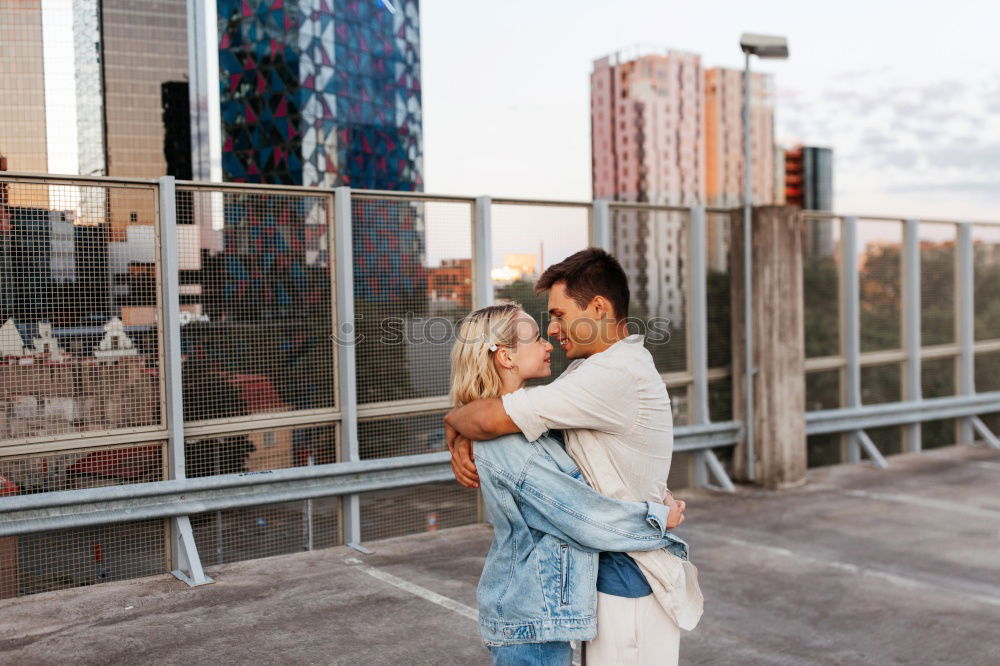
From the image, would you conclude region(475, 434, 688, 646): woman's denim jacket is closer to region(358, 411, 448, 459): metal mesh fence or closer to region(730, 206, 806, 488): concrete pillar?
region(358, 411, 448, 459): metal mesh fence

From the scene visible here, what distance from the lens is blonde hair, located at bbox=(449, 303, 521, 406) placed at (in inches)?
103

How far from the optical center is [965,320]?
41.6ft

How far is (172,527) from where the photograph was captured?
6.64 meters

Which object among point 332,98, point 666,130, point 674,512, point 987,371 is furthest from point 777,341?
point 666,130

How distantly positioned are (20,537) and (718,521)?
5582mm

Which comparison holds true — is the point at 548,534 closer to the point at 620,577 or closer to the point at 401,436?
the point at 620,577

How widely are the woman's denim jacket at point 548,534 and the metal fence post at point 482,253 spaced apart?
5468 millimetres

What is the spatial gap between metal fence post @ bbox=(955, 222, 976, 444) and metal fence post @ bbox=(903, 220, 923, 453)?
1.02 meters

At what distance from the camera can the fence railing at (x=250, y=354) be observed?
20.3 feet

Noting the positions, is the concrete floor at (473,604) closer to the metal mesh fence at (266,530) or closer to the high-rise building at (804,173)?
the metal mesh fence at (266,530)

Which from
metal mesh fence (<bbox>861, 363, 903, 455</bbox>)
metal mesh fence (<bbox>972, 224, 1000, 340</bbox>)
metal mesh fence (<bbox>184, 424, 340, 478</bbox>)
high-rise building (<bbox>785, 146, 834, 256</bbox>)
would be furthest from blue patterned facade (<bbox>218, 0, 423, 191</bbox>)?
high-rise building (<bbox>785, 146, 834, 256</bbox>)

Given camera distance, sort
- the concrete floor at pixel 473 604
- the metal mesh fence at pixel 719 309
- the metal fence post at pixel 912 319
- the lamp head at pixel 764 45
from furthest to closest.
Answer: the metal fence post at pixel 912 319
the metal mesh fence at pixel 719 309
the lamp head at pixel 764 45
the concrete floor at pixel 473 604

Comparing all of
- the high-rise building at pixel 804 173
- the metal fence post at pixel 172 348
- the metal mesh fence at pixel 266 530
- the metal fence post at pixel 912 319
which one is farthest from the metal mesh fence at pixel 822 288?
the high-rise building at pixel 804 173

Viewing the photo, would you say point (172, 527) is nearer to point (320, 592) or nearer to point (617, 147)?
point (320, 592)
